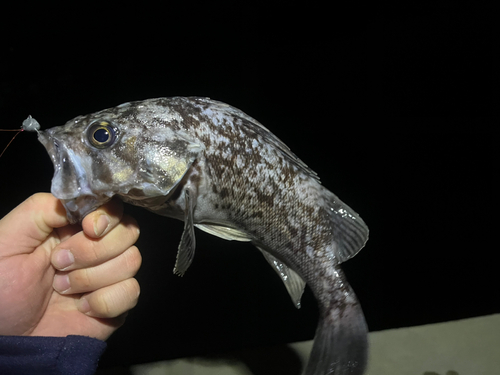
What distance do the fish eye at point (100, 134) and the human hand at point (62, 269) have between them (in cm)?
21

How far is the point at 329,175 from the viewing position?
197cm

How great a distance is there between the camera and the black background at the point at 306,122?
1570mm

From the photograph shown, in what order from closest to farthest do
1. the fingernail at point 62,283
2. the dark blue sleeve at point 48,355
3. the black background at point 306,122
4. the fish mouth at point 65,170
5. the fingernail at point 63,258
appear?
1. the fish mouth at point 65,170
2. the dark blue sleeve at point 48,355
3. the fingernail at point 63,258
4. the fingernail at point 62,283
5. the black background at point 306,122

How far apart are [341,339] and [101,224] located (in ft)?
2.50

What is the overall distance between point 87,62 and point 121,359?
A: 5.61ft

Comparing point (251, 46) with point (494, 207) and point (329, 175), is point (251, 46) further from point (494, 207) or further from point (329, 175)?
point (494, 207)

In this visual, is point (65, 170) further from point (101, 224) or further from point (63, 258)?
point (63, 258)

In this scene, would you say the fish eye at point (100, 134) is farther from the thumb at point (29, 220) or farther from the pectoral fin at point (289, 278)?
the pectoral fin at point (289, 278)

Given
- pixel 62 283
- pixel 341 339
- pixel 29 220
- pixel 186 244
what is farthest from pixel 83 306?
pixel 341 339

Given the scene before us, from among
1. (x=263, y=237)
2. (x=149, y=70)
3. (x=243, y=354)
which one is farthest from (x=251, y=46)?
(x=243, y=354)

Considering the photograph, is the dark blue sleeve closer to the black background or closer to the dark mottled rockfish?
the dark mottled rockfish

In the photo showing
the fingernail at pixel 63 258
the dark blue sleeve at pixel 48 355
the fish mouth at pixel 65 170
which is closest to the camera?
the fish mouth at pixel 65 170

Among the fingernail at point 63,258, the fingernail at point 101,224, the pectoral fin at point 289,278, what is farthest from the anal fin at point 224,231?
the fingernail at point 63,258

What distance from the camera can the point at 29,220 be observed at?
95 centimetres
